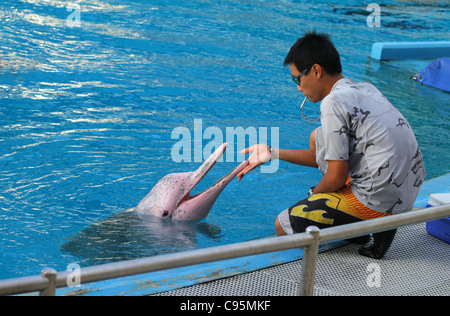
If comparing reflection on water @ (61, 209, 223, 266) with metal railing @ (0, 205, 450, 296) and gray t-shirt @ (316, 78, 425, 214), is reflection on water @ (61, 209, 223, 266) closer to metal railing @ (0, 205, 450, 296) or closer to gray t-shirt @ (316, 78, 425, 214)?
gray t-shirt @ (316, 78, 425, 214)

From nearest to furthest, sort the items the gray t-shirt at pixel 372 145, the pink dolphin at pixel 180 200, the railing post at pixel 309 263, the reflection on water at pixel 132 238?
the railing post at pixel 309 263, the gray t-shirt at pixel 372 145, the reflection on water at pixel 132 238, the pink dolphin at pixel 180 200

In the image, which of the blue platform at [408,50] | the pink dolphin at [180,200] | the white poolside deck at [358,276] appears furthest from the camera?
the blue platform at [408,50]

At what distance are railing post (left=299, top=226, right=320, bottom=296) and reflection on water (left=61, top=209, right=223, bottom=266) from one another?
5.15 ft

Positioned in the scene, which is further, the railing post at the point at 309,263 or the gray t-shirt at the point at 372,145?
the gray t-shirt at the point at 372,145

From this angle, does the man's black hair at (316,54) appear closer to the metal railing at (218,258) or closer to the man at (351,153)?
the man at (351,153)

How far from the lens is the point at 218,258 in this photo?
209 cm

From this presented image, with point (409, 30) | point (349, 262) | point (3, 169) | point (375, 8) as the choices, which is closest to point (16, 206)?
point (3, 169)

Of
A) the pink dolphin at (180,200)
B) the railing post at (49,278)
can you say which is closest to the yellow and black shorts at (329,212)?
the pink dolphin at (180,200)

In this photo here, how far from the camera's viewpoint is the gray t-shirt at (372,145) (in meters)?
3.09

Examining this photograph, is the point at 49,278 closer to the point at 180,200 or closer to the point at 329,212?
the point at 329,212

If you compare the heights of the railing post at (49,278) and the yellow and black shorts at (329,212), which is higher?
the railing post at (49,278)

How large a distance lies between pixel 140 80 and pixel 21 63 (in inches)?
71.4

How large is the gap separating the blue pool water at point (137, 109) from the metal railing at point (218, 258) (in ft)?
5.64

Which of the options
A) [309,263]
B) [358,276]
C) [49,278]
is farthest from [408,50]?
[49,278]
